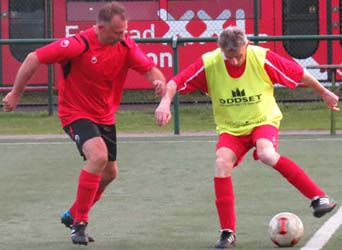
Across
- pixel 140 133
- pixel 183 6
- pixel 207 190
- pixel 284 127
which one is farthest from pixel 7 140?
pixel 183 6

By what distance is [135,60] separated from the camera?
26.6ft

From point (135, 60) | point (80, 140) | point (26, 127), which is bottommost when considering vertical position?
point (26, 127)

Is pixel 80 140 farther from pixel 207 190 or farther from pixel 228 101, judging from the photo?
pixel 207 190

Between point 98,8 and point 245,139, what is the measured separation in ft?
44.5

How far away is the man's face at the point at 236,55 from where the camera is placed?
7625 mm

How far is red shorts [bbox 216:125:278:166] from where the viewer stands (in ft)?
25.8

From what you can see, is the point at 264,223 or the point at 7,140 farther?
the point at 7,140

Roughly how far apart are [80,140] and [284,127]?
9204mm

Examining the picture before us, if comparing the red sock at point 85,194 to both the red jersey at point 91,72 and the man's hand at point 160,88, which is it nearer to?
the red jersey at point 91,72

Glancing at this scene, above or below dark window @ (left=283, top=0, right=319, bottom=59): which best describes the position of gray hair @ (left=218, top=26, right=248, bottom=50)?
above

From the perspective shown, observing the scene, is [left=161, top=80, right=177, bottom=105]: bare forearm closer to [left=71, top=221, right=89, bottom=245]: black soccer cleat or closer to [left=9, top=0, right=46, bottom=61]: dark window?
[left=71, top=221, right=89, bottom=245]: black soccer cleat

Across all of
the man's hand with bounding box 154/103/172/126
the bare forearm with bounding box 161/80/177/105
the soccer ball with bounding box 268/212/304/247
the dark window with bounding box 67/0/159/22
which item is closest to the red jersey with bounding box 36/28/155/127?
the bare forearm with bounding box 161/80/177/105

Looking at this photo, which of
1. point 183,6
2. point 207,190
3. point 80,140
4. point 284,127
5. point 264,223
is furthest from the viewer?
point 183,6

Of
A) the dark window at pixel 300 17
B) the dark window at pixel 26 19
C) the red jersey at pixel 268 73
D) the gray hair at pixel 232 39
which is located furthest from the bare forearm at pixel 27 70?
the dark window at pixel 300 17
